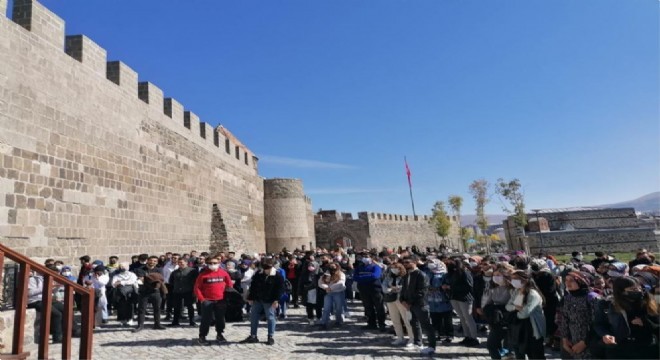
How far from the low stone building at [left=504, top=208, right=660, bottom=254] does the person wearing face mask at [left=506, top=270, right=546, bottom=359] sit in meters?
22.2

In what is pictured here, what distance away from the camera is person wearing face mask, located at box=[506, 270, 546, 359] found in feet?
14.1

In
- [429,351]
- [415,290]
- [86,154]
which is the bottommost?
[429,351]

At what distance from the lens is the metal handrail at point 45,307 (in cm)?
353

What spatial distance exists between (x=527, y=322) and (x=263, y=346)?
12.5ft

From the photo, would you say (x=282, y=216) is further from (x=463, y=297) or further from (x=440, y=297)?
(x=463, y=297)

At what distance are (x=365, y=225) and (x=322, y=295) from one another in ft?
80.7

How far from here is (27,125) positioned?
751 centimetres

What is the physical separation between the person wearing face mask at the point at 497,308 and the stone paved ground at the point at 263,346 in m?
0.70

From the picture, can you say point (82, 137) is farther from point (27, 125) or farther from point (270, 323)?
point (270, 323)

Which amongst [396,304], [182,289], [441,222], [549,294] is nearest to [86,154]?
[182,289]

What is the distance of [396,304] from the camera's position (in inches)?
257

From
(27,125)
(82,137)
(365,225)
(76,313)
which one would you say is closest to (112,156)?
(82,137)

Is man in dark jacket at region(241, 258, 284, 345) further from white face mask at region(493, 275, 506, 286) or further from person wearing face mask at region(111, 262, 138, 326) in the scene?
white face mask at region(493, 275, 506, 286)

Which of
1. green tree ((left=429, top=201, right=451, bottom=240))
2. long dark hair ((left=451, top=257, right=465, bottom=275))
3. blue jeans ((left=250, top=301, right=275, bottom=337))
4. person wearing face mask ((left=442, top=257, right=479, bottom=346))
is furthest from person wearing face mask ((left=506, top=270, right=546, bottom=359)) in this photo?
green tree ((left=429, top=201, right=451, bottom=240))
